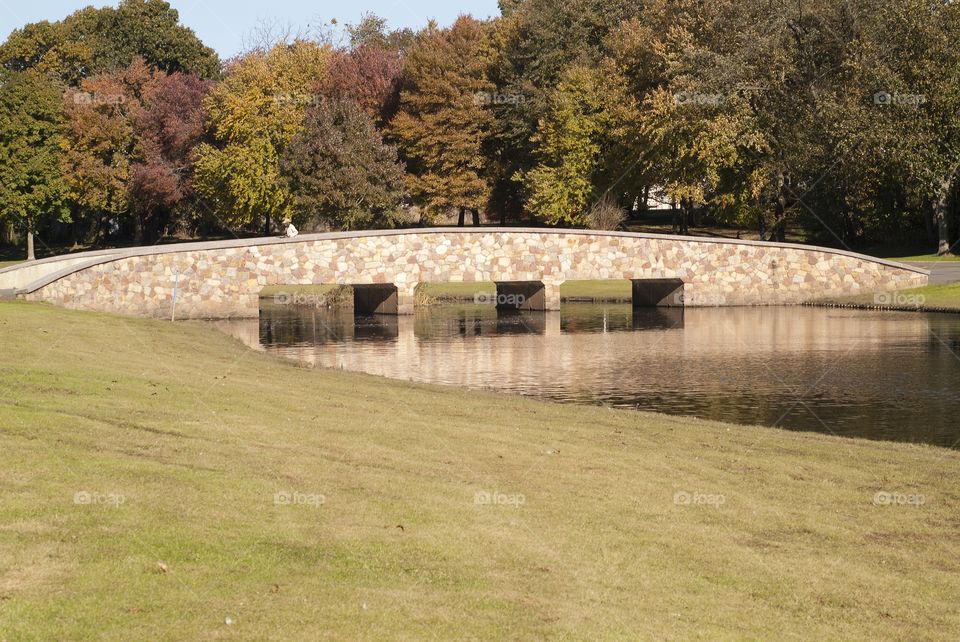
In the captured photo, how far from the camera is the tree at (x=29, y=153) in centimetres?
7888

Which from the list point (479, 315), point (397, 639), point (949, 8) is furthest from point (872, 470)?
point (949, 8)

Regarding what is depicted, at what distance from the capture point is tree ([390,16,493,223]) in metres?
77.3

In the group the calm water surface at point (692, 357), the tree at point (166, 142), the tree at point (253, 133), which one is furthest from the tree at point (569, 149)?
the tree at point (166, 142)

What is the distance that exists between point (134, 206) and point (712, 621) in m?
84.0

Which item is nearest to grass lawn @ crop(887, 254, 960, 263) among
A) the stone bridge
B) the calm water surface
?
the stone bridge

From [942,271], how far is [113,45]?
71.4m

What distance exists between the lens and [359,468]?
14.1 metres

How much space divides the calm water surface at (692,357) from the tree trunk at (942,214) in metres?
12.0

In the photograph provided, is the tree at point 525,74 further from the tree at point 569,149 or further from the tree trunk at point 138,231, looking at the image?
the tree trunk at point 138,231

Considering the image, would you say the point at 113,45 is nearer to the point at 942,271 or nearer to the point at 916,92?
the point at 916,92

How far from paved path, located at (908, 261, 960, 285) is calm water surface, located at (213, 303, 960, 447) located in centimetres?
743

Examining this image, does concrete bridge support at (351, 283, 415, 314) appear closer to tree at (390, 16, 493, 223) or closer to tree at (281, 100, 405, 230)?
tree at (281, 100, 405, 230)

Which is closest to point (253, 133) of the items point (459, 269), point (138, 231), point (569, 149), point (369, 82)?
point (369, 82)

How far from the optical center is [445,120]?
78.0 meters
